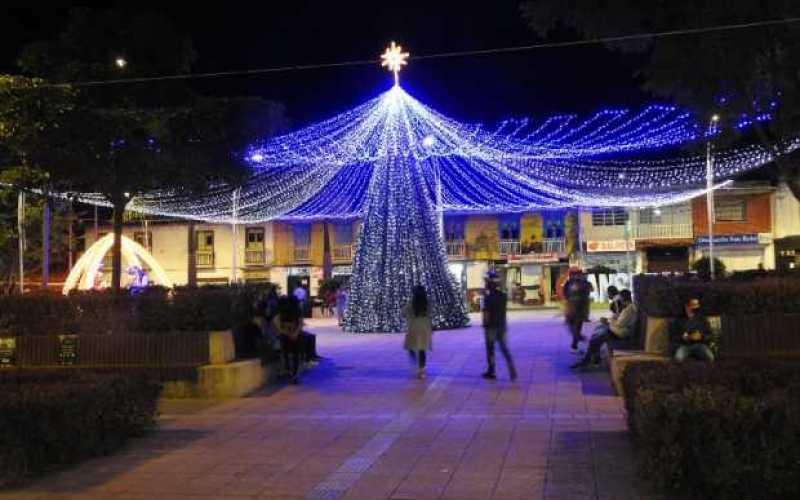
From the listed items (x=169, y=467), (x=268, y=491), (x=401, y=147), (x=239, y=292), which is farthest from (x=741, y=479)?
(x=401, y=147)

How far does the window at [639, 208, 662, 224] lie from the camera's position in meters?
43.6

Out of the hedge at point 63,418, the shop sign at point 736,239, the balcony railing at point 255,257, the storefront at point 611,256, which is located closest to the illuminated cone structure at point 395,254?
the hedge at point 63,418

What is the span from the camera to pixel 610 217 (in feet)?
145

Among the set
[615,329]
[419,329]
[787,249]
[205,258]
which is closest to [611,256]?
[787,249]

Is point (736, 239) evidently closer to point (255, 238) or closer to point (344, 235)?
point (344, 235)

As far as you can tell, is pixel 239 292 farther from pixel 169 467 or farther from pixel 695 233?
pixel 695 233

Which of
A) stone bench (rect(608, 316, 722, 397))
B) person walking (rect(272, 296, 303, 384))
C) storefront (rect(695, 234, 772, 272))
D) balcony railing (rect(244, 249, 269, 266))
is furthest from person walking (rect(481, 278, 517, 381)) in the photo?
balcony railing (rect(244, 249, 269, 266))

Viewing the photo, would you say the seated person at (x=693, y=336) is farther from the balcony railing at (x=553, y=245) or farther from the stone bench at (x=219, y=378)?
the balcony railing at (x=553, y=245)

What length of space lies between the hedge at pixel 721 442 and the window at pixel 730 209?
39.2m

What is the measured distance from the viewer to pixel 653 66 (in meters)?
10.9

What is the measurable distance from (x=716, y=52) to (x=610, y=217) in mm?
35082

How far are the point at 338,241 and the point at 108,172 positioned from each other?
33856mm

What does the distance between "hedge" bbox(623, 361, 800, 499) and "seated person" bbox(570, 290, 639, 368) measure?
633 cm

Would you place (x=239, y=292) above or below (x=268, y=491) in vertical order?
above
